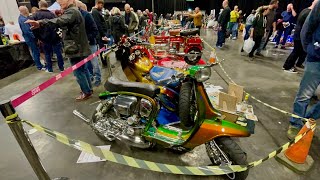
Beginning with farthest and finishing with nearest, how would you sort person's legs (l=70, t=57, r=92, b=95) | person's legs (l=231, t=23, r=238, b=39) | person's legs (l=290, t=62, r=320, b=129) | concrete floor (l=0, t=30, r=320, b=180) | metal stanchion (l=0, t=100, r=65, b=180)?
Answer: 1. person's legs (l=231, t=23, r=238, b=39)
2. person's legs (l=70, t=57, r=92, b=95)
3. person's legs (l=290, t=62, r=320, b=129)
4. concrete floor (l=0, t=30, r=320, b=180)
5. metal stanchion (l=0, t=100, r=65, b=180)

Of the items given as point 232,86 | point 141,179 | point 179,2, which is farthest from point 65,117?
point 179,2

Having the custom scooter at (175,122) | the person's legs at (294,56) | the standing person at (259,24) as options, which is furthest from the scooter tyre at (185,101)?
the standing person at (259,24)

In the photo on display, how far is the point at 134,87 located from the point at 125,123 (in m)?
0.44

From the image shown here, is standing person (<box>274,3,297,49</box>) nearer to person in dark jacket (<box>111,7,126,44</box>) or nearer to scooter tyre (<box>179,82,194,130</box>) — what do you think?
person in dark jacket (<box>111,7,126,44</box>)

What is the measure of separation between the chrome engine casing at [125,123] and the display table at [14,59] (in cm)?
481

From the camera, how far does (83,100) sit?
157 inches

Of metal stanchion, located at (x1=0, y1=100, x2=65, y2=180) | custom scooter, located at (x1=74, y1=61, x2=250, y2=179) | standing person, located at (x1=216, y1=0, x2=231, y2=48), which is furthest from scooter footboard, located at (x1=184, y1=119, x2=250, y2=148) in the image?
standing person, located at (x1=216, y1=0, x2=231, y2=48)

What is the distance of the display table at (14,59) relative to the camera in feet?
18.2

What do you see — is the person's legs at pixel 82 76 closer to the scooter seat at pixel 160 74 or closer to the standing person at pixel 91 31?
the standing person at pixel 91 31

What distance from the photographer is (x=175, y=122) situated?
2.62 meters

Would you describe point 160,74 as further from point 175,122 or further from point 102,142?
point 102,142

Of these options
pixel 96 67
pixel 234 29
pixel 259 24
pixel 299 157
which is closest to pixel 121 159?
pixel 299 157

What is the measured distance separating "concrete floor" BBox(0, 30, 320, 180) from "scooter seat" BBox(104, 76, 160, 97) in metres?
0.79

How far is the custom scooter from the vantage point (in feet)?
6.15
